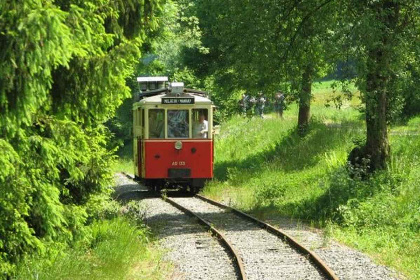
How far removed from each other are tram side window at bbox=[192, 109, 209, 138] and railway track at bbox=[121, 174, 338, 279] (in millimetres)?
3908

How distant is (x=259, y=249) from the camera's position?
13484 mm

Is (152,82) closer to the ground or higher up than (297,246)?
higher up

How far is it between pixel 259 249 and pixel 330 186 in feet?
14.9

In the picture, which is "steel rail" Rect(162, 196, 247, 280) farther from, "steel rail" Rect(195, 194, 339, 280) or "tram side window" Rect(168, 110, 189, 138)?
"tram side window" Rect(168, 110, 189, 138)

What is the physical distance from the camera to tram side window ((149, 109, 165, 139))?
2292 cm

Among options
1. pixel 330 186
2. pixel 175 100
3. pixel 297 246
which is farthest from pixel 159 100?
pixel 297 246

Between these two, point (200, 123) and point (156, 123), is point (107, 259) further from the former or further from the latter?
point (200, 123)

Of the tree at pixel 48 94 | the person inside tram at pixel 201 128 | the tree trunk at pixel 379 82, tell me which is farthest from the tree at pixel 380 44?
the tree at pixel 48 94

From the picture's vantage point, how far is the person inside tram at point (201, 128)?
23.2 metres

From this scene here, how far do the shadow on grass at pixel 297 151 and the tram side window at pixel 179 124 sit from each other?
3.71m

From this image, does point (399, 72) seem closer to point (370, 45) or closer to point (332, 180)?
point (370, 45)

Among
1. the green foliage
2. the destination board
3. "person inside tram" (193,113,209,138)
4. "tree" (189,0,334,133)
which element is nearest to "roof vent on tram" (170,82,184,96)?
the destination board

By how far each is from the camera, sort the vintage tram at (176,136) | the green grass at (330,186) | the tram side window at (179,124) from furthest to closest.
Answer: the tram side window at (179,124)
the vintage tram at (176,136)
the green grass at (330,186)

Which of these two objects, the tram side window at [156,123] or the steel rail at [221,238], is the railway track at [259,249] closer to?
the steel rail at [221,238]
